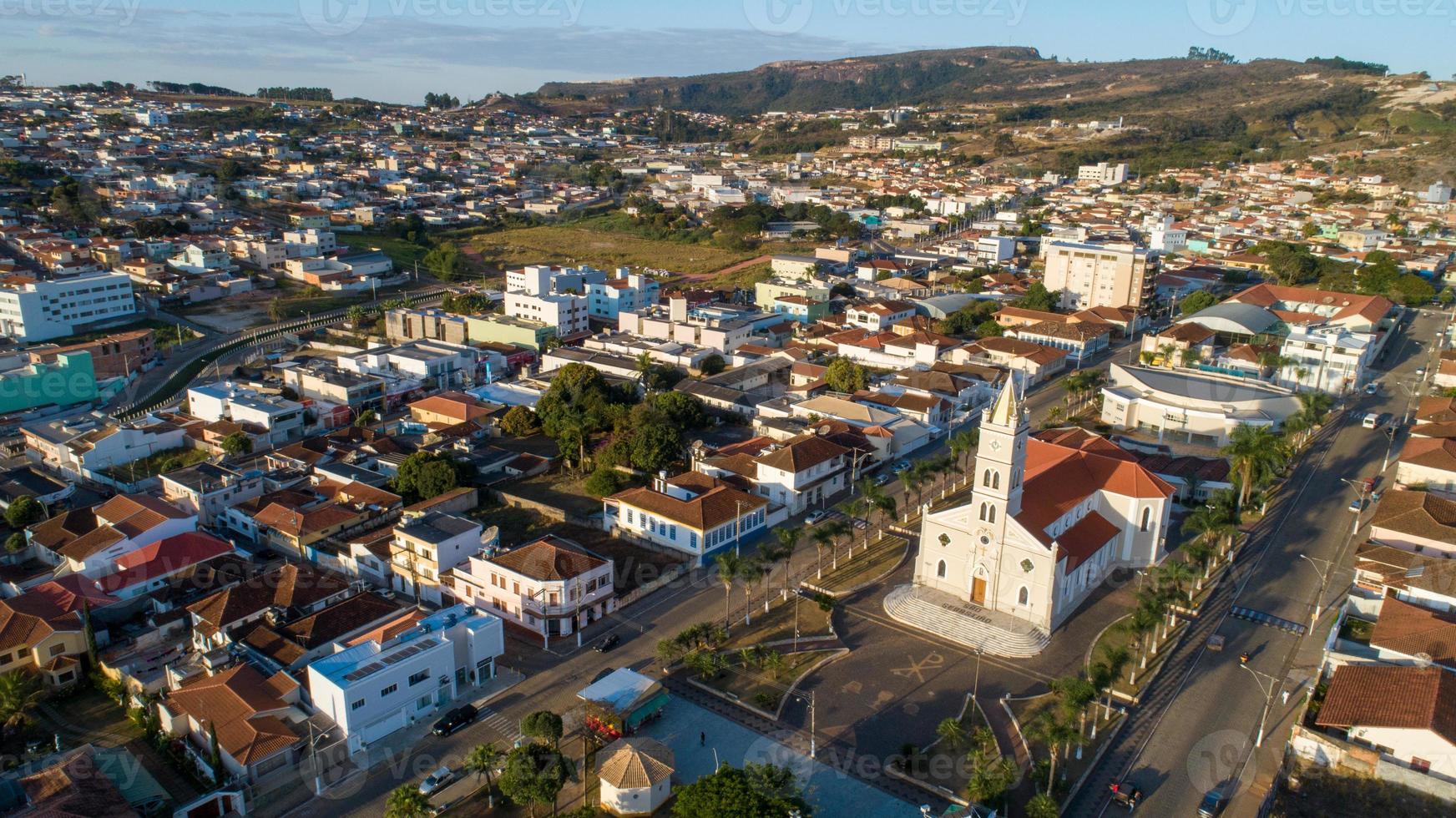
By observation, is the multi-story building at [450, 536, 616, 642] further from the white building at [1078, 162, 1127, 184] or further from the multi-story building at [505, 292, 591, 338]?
the white building at [1078, 162, 1127, 184]

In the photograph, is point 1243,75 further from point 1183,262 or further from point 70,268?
point 70,268

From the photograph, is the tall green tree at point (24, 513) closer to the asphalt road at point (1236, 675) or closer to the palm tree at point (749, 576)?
the palm tree at point (749, 576)

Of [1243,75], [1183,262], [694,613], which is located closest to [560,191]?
[1183,262]

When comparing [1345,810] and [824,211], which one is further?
[824,211]

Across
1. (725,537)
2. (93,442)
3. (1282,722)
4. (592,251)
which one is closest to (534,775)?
(725,537)

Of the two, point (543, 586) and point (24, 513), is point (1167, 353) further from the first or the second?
point (24, 513)

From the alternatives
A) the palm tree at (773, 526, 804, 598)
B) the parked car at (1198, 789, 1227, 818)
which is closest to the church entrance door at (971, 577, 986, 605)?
the palm tree at (773, 526, 804, 598)

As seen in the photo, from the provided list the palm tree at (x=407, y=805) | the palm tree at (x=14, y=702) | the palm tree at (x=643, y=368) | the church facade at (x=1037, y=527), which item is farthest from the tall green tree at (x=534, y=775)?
the palm tree at (x=643, y=368)
